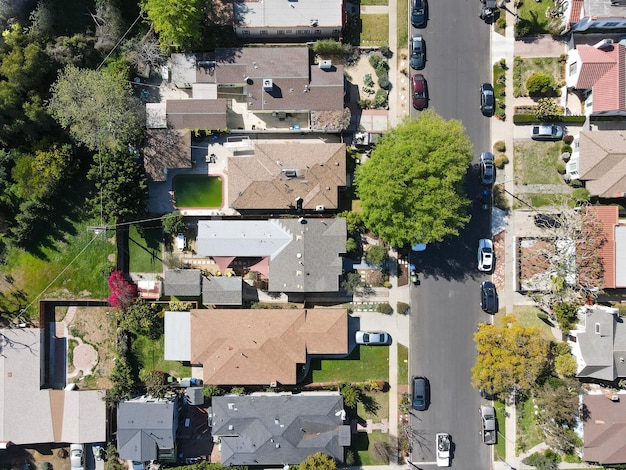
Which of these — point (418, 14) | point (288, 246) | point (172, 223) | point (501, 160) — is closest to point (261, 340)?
point (288, 246)

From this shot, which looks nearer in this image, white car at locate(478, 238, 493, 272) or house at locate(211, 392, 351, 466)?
house at locate(211, 392, 351, 466)

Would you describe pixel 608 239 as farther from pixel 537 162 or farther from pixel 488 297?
pixel 488 297

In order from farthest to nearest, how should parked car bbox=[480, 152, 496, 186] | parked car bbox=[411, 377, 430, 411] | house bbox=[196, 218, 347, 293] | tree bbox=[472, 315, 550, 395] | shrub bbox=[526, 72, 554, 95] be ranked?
parked car bbox=[480, 152, 496, 186] < parked car bbox=[411, 377, 430, 411] < shrub bbox=[526, 72, 554, 95] < house bbox=[196, 218, 347, 293] < tree bbox=[472, 315, 550, 395]

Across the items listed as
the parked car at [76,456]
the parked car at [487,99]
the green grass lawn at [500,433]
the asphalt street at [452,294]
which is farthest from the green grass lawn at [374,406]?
the parked car at [487,99]

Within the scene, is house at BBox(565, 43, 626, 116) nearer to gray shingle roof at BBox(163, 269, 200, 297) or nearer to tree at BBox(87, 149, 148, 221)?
gray shingle roof at BBox(163, 269, 200, 297)

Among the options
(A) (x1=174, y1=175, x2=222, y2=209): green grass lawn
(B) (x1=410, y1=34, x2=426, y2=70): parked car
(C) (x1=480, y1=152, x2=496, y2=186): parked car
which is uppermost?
(B) (x1=410, y1=34, x2=426, y2=70): parked car

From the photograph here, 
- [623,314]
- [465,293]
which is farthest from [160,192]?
[623,314]

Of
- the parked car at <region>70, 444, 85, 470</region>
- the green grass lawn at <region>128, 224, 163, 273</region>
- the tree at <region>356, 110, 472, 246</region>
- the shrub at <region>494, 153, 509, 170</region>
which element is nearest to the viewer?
the tree at <region>356, 110, 472, 246</region>

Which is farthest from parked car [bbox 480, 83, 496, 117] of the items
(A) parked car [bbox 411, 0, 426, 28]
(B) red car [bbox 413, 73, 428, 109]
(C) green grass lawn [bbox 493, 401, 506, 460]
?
(C) green grass lawn [bbox 493, 401, 506, 460]
